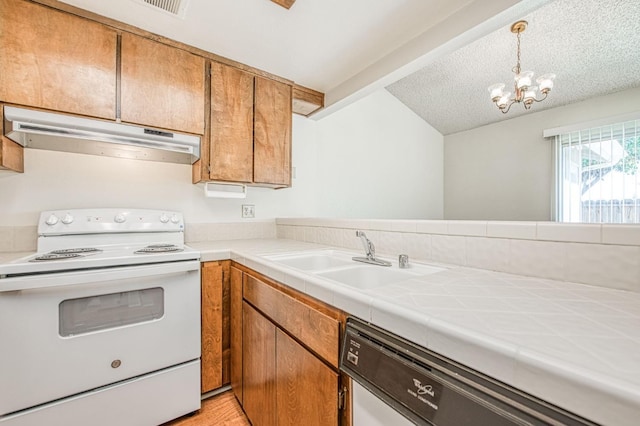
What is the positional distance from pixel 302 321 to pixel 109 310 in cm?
99

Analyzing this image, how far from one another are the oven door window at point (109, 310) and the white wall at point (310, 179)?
765 mm

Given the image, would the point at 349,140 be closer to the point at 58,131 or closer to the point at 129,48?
the point at 129,48

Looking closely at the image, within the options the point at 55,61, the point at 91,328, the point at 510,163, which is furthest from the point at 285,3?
the point at 510,163

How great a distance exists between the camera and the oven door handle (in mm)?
1053

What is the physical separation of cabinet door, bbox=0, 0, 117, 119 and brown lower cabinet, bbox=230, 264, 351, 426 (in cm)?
125

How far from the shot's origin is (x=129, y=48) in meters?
1.54

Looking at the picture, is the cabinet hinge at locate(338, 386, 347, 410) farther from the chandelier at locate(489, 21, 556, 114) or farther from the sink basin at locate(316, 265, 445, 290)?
the chandelier at locate(489, 21, 556, 114)

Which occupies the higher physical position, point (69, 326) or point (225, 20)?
point (225, 20)

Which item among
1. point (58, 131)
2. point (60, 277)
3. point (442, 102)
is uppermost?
point (442, 102)

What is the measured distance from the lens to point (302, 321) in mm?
878

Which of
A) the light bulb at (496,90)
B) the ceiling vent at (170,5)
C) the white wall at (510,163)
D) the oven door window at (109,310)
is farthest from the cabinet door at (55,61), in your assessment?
the white wall at (510,163)

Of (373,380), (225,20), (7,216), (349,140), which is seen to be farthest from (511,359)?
(349,140)

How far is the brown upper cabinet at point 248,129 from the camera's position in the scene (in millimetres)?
1841

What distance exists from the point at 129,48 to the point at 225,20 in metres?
0.58
